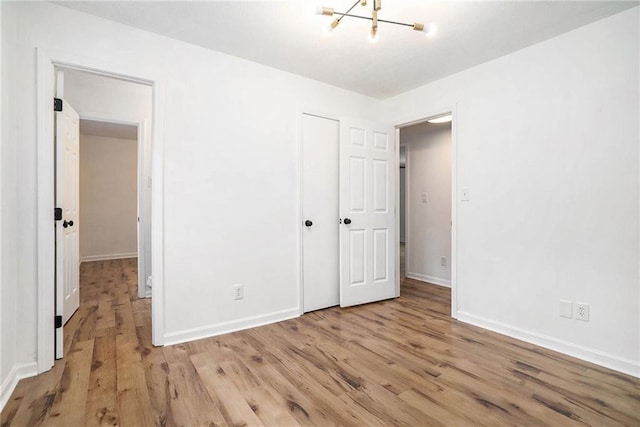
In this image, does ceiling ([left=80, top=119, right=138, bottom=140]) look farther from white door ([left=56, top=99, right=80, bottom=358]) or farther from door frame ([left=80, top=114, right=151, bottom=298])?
white door ([left=56, top=99, right=80, bottom=358])

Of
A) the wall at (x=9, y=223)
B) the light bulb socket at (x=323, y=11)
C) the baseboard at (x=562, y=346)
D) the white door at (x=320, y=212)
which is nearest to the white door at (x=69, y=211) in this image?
the wall at (x=9, y=223)

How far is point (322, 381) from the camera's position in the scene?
1.89 meters

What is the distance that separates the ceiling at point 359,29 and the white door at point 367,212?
0.75 metres

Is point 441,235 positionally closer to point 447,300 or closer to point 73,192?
point 447,300

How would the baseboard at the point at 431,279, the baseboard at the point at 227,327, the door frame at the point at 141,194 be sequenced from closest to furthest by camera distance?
1. the baseboard at the point at 227,327
2. the door frame at the point at 141,194
3. the baseboard at the point at 431,279

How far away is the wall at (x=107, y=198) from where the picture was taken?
607cm

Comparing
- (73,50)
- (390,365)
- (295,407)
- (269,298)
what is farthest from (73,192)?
(390,365)

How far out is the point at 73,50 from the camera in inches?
81.8

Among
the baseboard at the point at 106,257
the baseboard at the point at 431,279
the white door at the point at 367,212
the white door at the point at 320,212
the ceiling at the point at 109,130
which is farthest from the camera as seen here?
the baseboard at the point at 106,257

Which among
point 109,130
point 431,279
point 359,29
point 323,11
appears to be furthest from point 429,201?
point 109,130

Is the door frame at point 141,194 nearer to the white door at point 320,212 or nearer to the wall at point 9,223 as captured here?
the wall at point 9,223

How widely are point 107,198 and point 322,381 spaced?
6.33m

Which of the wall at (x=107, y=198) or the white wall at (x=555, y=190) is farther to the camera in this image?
the wall at (x=107, y=198)

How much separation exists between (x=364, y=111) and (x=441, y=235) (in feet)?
6.74
